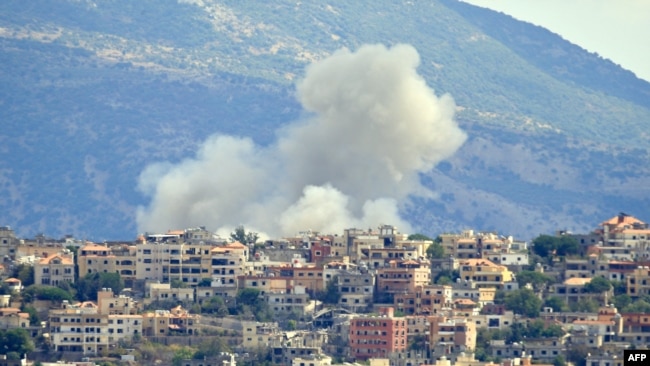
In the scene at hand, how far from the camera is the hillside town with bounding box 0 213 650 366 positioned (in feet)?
320

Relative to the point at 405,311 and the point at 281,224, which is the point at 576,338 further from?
the point at 281,224

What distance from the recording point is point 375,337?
98438 mm

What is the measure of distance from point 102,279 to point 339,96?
37.4 metres

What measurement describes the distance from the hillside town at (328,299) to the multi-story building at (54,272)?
71 mm

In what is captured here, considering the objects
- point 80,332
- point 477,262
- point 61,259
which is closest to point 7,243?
point 61,259

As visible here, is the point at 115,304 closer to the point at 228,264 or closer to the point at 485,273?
the point at 228,264

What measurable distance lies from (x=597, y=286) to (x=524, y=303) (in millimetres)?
3110

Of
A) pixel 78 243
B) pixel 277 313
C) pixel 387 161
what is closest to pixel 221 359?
pixel 277 313

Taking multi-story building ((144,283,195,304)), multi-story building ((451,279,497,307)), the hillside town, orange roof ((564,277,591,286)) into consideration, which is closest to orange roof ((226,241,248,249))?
the hillside town

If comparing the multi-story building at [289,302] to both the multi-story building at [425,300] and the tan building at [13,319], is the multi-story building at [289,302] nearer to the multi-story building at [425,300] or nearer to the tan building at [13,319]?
the multi-story building at [425,300]

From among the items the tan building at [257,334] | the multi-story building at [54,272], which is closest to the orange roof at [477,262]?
the tan building at [257,334]

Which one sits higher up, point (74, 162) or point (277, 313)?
point (74, 162)

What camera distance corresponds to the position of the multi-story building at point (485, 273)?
108m

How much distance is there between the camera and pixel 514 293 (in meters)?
105
